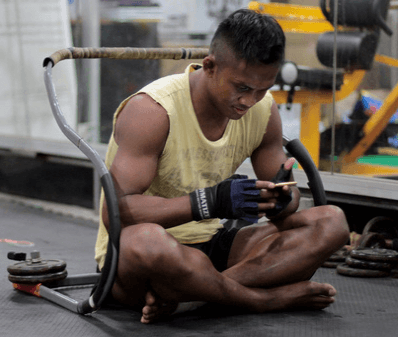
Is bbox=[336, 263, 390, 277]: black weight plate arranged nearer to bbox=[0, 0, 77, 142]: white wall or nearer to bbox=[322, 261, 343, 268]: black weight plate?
bbox=[322, 261, 343, 268]: black weight plate

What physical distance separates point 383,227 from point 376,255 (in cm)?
40

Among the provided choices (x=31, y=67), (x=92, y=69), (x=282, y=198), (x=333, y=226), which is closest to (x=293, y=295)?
(x=333, y=226)

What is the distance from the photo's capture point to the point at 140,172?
2070 mm

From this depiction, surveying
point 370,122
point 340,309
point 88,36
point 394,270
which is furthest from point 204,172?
point 88,36

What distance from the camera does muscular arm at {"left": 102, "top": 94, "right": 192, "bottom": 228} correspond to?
6.78 feet

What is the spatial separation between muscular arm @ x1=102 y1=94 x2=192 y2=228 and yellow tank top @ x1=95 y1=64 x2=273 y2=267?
0.08 metres

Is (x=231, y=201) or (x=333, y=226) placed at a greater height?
(x=231, y=201)

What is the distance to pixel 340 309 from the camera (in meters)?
2.41

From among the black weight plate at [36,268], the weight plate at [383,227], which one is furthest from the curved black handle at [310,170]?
the black weight plate at [36,268]

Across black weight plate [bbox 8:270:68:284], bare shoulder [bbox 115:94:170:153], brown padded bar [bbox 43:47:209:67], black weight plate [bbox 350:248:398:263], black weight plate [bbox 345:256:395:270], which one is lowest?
black weight plate [bbox 345:256:395:270]

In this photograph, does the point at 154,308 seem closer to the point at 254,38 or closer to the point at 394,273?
the point at 254,38

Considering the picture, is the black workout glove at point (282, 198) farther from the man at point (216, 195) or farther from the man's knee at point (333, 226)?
the man's knee at point (333, 226)

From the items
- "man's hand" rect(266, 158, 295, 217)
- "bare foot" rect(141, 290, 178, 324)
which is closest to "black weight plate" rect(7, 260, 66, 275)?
"bare foot" rect(141, 290, 178, 324)

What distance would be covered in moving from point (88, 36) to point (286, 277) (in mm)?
3020
